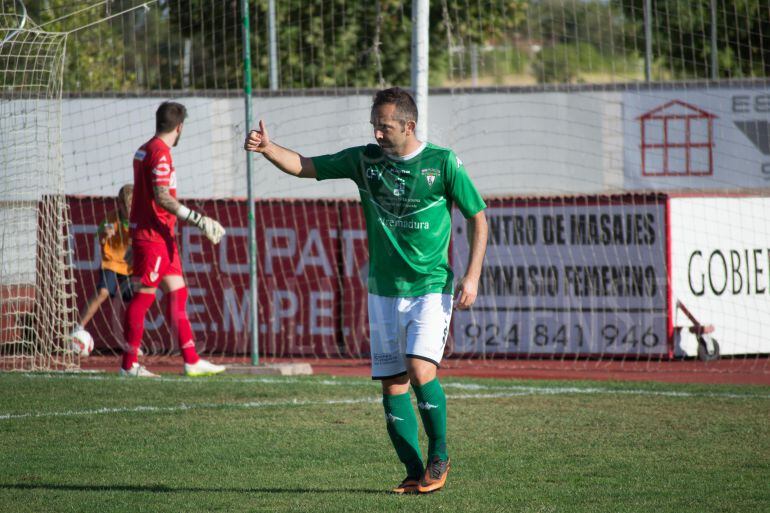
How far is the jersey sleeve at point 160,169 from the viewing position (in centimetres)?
1048

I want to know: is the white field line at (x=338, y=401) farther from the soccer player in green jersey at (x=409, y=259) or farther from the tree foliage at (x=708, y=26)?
the tree foliage at (x=708, y=26)

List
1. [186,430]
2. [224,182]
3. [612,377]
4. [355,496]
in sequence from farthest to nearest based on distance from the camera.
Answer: [224,182]
[612,377]
[186,430]
[355,496]

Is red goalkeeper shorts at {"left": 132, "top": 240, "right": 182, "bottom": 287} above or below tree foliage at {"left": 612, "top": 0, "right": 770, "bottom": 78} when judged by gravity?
below

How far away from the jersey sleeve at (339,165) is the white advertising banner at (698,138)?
45.4 ft

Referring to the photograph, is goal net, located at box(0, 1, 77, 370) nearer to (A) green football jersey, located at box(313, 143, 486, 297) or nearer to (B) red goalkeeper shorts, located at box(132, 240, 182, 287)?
(B) red goalkeeper shorts, located at box(132, 240, 182, 287)

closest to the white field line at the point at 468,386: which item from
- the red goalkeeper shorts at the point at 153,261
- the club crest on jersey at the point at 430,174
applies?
the red goalkeeper shorts at the point at 153,261

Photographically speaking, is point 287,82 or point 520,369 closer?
point 520,369

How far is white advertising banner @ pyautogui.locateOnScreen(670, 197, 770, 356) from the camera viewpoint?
12430mm

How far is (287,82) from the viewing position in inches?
1027

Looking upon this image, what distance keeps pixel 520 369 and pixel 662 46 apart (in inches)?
596

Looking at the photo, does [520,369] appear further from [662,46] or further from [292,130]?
[662,46]

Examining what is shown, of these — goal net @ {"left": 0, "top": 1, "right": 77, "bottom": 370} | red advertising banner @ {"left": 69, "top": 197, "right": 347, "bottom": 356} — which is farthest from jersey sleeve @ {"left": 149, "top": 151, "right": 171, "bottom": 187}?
red advertising banner @ {"left": 69, "top": 197, "right": 347, "bottom": 356}

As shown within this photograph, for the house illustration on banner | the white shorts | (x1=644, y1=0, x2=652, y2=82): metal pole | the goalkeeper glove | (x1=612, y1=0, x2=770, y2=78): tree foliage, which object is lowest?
the white shorts

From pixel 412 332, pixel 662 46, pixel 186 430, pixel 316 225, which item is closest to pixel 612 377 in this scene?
pixel 316 225
